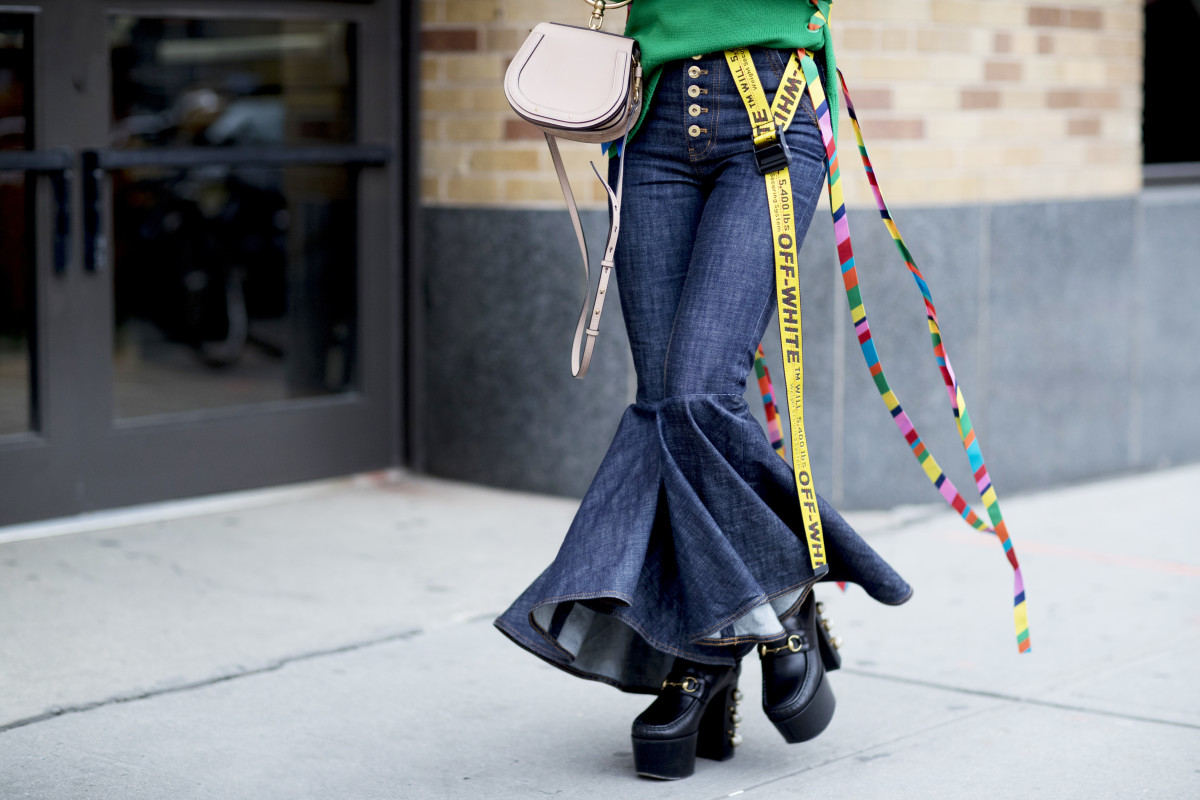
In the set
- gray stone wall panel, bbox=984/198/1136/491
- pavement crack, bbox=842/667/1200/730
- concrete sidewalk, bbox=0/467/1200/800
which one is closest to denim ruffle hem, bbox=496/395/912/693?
concrete sidewalk, bbox=0/467/1200/800

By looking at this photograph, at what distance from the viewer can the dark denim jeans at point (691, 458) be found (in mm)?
2818

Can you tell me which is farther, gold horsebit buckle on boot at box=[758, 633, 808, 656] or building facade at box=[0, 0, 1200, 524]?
building facade at box=[0, 0, 1200, 524]

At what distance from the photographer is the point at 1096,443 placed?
606cm

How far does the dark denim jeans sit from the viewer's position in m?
2.82

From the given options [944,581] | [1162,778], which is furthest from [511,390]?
[1162,778]

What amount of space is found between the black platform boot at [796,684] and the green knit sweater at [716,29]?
3.24ft

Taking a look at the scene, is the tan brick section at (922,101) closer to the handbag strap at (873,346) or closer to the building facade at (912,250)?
the building facade at (912,250)

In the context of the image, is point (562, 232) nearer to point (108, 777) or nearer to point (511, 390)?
point (511, 390)

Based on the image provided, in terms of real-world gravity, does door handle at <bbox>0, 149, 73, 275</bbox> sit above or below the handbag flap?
below

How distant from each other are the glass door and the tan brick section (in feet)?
0.93

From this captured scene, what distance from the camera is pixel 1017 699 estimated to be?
3527 mm

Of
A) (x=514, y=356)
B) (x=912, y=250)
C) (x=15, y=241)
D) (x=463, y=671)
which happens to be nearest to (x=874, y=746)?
(x=463, y=671)

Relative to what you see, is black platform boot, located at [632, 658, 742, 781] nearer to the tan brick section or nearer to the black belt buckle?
the black belt buckle

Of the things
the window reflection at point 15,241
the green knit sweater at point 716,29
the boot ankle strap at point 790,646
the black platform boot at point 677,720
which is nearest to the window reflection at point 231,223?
the window reflection at point 15,241
